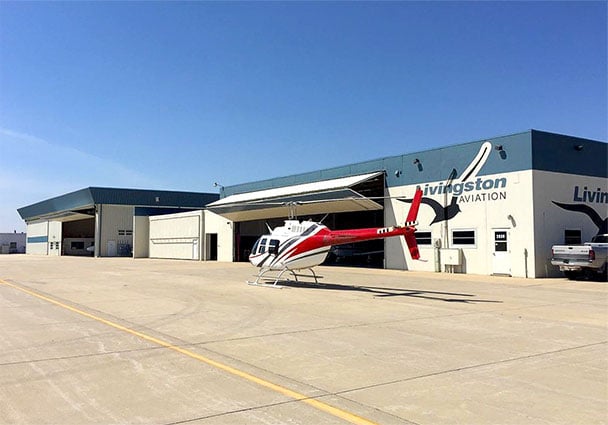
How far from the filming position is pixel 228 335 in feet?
31.6

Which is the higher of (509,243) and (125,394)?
(509,243)

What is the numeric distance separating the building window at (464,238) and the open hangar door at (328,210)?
15.6 feet

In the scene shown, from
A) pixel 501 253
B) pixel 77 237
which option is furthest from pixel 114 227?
pixel 501 253

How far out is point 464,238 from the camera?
26.8 m

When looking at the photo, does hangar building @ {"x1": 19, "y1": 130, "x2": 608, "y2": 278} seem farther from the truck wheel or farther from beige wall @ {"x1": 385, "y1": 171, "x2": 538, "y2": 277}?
the truck wheel

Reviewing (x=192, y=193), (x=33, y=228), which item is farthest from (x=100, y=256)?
(x=33, y=228)

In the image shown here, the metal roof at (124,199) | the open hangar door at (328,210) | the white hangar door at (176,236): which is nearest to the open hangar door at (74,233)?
the metal roof at (124,199)

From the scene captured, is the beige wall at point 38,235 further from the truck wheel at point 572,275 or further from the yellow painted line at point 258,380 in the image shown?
the yellow painted line at point 258,380

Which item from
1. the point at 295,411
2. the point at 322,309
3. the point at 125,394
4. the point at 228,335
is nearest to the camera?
the point at 295,411

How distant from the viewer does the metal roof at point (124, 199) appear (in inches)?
2507

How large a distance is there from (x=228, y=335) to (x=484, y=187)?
64.8 ft

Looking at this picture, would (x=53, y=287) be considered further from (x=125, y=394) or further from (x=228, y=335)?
(x=125, y=394)

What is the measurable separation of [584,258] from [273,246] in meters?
13.1

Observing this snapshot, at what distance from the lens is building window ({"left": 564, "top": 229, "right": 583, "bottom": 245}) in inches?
998
